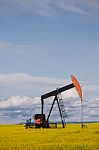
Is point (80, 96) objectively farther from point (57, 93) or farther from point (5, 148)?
point (5, 148)

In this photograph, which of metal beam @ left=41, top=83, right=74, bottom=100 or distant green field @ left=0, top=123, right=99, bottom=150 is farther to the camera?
metal beam @ left=41, top=83, right=74, bottom=100

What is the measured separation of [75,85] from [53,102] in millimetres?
10309

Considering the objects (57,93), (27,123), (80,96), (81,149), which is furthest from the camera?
(27,123)

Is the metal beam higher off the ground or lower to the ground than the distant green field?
higher

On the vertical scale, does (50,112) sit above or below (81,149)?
above

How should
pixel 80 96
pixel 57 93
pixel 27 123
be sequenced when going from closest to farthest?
pixel 80 96, pixel 57 93, pixel 27 123

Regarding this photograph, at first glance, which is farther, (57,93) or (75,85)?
(57,93)

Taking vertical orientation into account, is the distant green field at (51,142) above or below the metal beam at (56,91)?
below

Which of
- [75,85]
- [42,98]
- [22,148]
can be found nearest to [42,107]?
[42,98]

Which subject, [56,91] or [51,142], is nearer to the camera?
[51,142]

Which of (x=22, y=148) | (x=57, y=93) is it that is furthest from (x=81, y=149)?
(x=57, y=93)

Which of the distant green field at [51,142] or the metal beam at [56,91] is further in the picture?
the metal beam at [56,91]

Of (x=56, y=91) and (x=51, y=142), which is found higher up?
(x=56, y=91)

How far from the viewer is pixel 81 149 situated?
34.1 meters
